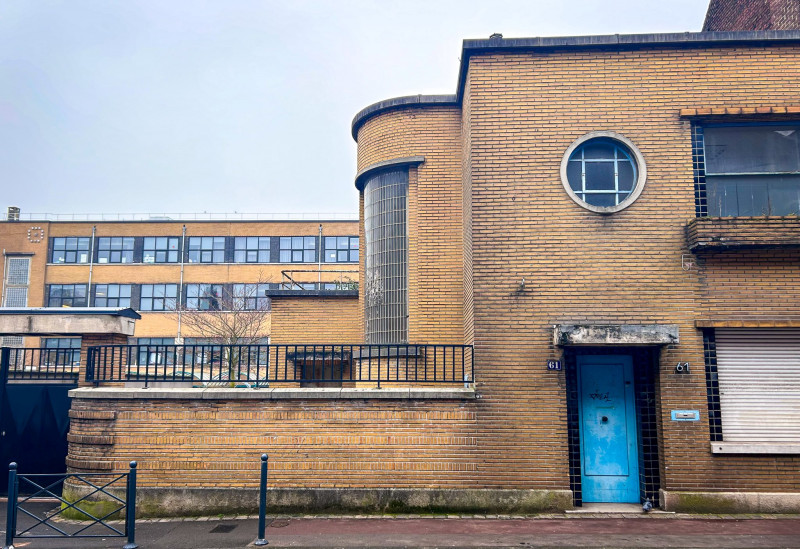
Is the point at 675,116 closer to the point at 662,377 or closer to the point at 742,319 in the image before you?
the point at 742,319

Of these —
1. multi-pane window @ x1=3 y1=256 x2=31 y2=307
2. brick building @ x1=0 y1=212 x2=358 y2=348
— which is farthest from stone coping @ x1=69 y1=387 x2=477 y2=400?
multi-pane window @ x1=3 y1=256 x2=31 y2=307

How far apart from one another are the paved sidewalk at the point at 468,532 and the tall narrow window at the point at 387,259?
4241 mm

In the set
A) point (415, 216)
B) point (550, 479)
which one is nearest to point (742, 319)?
point (550, 479)

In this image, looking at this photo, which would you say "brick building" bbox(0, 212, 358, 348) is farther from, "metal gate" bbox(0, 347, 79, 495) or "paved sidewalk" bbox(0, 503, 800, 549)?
"paved sidewalk" bbox(0, 503, 800, 549)

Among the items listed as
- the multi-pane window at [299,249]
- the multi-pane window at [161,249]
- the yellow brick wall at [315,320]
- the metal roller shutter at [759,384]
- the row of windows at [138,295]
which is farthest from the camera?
the multi-pane window at [161,249]

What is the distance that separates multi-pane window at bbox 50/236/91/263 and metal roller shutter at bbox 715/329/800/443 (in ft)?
147

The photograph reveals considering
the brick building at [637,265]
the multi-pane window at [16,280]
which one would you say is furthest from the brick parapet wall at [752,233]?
the multi-pane window at [16,280]

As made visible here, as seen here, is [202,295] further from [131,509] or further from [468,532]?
[468,532]

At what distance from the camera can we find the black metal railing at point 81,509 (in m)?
7.99

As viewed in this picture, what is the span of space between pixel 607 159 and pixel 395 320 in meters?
5.04

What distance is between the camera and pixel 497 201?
9938 millimetres

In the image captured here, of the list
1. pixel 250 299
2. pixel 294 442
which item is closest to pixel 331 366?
pixel 294 442

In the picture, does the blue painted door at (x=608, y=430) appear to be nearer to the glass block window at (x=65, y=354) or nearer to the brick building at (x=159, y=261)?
the glass block window at (x=65, y=354)

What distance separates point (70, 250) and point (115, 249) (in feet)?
11.5
